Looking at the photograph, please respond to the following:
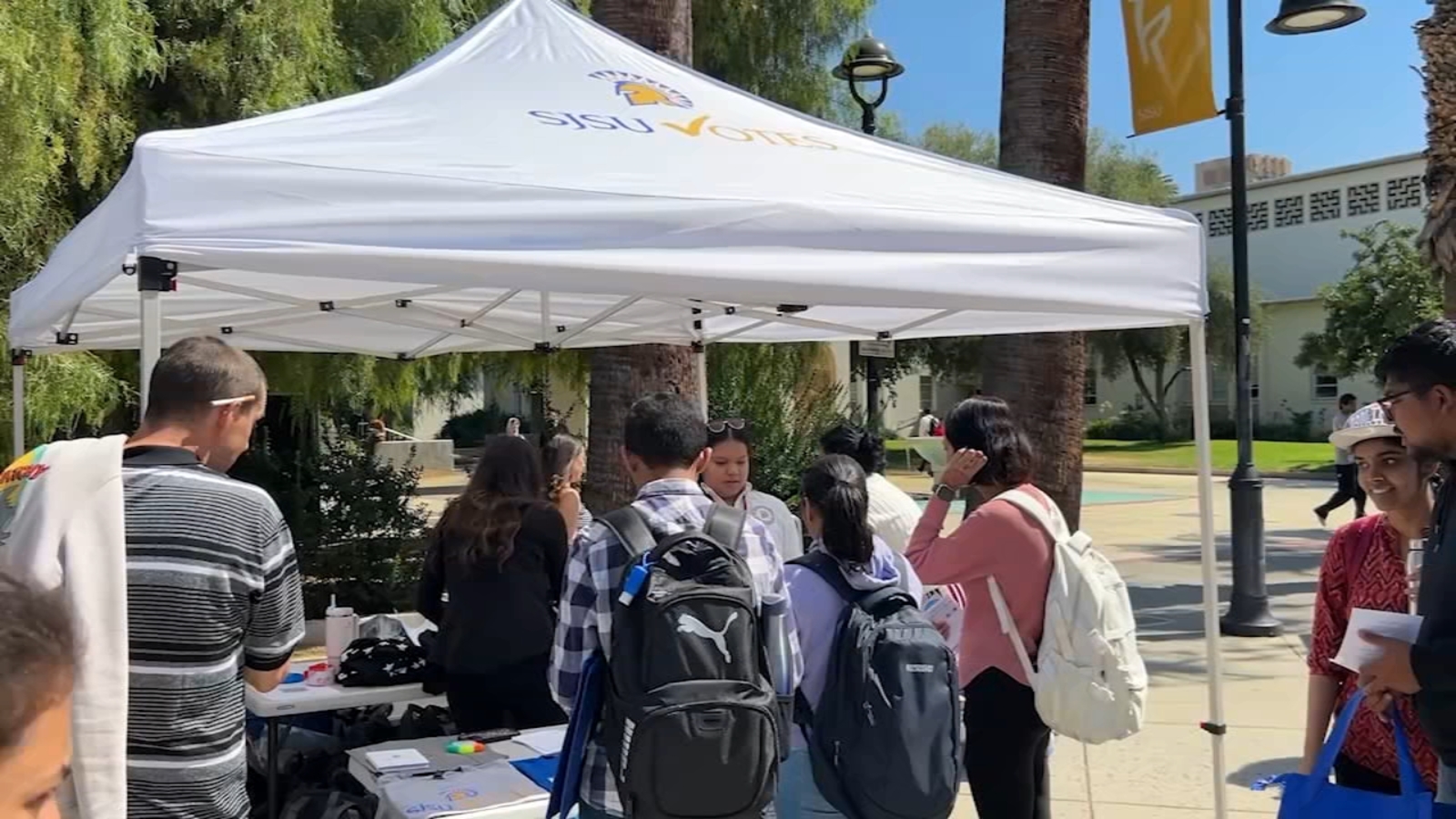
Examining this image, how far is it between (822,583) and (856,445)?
1.87 metres

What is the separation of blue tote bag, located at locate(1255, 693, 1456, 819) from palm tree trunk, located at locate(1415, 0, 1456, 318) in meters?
4.74

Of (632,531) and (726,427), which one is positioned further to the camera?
(726,427)

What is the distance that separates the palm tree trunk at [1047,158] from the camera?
24.4 ft

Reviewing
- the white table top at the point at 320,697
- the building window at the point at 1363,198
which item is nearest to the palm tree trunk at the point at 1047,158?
the white table top at the point at 320,697

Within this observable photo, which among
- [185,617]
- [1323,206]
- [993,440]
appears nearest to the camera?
[185,617]

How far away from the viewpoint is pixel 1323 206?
155 ft

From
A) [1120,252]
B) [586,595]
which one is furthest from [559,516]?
[1120,252]

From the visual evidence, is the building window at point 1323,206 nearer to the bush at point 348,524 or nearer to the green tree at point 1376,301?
the green tree at point 1376,301

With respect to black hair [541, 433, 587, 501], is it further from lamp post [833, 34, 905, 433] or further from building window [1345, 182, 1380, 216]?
building window [1345, 182, 1380, 216]

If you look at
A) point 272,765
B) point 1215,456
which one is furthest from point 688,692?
point 1215,456

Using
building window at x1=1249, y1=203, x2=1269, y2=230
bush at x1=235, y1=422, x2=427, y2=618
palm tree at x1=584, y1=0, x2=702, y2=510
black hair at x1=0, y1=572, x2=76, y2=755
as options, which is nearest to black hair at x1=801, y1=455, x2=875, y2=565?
black hair at x1=0, y1=572, x2=76, y2=755

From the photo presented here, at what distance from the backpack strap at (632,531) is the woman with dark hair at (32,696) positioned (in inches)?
57.3

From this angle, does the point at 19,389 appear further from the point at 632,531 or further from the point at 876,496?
the point at 632,531

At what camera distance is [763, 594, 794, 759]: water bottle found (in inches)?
107
